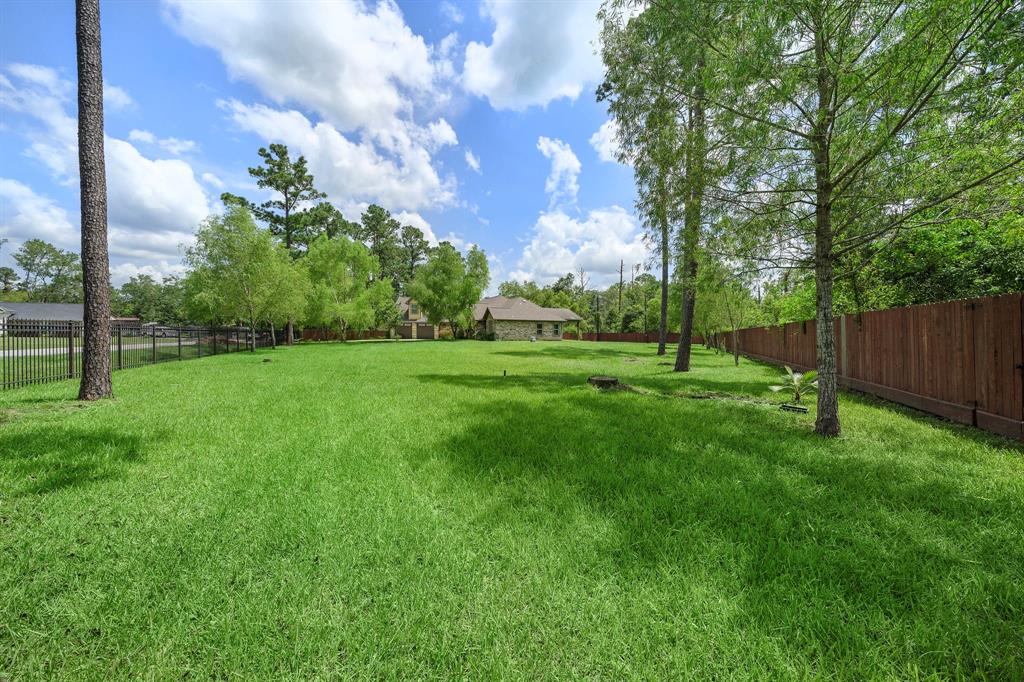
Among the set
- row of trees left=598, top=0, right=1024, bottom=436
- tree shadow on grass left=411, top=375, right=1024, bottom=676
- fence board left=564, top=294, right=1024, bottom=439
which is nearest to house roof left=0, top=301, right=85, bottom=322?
tree shadow on grass left=411, top=375, right=1024, bottom=676

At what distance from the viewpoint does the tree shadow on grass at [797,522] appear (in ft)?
5.96

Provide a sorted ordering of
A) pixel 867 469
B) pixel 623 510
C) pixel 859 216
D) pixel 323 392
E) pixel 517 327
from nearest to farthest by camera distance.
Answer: pixel 623 510
pixel 867 469
pixel 859 216
pixel 323 392
pixel 517 327

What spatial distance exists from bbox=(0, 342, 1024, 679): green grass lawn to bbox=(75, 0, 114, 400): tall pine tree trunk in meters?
2.28

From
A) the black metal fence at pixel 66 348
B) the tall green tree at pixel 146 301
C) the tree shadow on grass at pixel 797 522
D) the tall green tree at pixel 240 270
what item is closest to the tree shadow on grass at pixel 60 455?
the tree shadow on grass at pixel 797 522

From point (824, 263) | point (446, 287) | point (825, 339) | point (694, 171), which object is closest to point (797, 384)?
point (825, 339)

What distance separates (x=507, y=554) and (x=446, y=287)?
3611cm

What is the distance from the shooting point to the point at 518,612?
1914 millimetres

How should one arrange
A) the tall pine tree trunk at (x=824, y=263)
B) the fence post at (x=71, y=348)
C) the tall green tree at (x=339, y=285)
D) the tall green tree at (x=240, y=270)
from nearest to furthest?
the tall pine tree trunk at (x=824, y=263) → the fence post at (x=71, y=348) → the tall green tree at (x=240, y=270) → the tall green tree at (x=339, y=285)

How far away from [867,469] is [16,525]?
6934mm

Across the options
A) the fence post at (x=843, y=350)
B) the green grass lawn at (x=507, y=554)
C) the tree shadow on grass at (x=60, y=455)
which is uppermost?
the fence post at (x=843, y=350)

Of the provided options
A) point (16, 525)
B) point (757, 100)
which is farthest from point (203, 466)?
point (757, 100)

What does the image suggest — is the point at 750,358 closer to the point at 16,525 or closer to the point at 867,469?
the point at 867,469

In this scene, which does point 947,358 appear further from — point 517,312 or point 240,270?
point 517,312

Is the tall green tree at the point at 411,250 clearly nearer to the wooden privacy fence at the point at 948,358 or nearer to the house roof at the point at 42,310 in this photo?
the house roof at the point at 42,310
